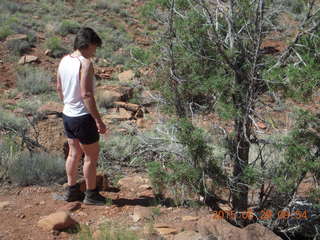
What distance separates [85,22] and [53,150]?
43.3ft

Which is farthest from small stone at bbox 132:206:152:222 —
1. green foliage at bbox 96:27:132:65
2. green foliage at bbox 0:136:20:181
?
green foliage at bbox 96:27:132:65

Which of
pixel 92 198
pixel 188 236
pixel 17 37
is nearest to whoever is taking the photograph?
pixel 188 236

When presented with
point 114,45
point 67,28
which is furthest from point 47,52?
point 114,45

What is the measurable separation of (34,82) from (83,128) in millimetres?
7272

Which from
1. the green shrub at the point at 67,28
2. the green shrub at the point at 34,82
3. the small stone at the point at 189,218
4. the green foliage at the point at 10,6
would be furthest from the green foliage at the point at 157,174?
the green foliage at the point at 10,6

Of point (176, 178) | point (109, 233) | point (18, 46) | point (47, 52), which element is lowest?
point (109, 233)

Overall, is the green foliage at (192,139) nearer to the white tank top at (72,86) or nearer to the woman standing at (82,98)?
the woman standing at (82,98)

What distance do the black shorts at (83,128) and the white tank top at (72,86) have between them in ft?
0.16

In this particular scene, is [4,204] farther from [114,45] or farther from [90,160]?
[114,45]

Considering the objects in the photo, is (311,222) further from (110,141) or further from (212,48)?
(110,141)

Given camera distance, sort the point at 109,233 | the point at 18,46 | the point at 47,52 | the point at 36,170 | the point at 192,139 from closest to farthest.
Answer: the point at 109,233, the point at 192,139, the point at 36,170, the point at 18,46, the point at 47,52

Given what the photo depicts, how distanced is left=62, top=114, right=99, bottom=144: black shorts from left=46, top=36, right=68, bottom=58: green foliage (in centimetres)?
1009

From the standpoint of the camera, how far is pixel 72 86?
13.5 ft

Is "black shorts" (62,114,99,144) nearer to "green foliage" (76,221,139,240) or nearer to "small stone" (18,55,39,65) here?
"green foliage" (76,221,139,240)
